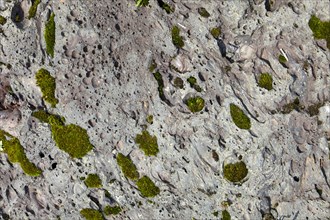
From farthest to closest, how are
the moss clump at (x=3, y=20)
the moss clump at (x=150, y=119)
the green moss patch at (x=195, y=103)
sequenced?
the moss clump at (x=3, y=20), the moss clump at (x=150, y=119), the green moss patch at (x=195, y=103)

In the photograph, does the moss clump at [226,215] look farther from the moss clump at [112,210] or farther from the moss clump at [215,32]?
the moss clump at [215,32]

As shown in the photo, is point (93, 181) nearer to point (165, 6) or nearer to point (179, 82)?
point (179, 82)

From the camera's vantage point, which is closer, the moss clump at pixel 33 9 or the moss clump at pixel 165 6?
the moss clump at pixel 165 6

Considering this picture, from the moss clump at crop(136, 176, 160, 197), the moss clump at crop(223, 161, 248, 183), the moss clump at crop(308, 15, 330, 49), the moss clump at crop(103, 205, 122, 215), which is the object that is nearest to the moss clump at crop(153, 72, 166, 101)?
the moss clump at crop(136, 176, 160, 197)

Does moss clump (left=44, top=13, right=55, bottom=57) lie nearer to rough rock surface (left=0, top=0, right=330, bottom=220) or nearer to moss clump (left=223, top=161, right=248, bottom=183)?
rough rock surface (left=0, top=0, right=330, bottom=220)

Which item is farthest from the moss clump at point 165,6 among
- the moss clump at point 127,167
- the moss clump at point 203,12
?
the moss clump at point 127,167

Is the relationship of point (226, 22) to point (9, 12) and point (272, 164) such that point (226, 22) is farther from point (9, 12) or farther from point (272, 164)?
point (9, 12)
